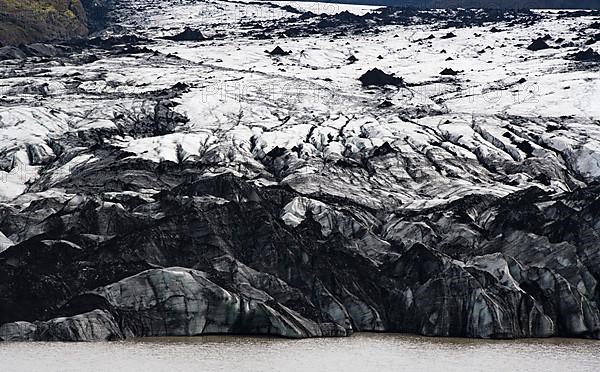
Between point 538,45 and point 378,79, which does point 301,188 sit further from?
point 538,45

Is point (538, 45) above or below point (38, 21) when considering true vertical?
below

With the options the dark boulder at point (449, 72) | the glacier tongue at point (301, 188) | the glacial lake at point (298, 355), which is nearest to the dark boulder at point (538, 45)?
the glacier tongue at point (301, 188)

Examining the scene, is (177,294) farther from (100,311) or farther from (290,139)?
(290,139)

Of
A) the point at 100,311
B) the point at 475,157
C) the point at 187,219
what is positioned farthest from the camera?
the point at 475,157

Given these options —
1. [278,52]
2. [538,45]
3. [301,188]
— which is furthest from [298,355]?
[538,45]

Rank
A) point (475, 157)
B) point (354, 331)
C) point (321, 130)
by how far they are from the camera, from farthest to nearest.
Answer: point (321, 130), point (475, 157), point (354, 331)

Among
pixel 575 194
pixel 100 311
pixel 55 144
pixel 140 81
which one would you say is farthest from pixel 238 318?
pixel 140 81
